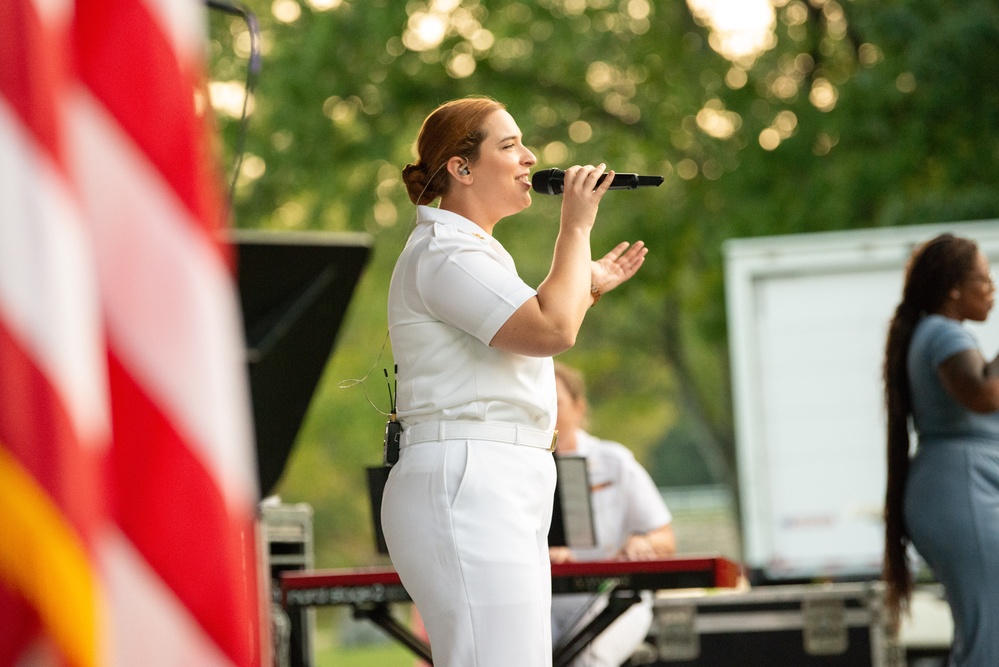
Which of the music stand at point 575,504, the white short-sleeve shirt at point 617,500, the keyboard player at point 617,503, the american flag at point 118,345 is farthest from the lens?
the white short-sleeve shirt at point 617,500

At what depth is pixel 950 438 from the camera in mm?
4023

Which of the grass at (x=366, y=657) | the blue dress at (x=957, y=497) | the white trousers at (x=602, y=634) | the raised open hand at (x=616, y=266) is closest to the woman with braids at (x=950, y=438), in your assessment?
the blue dress at (x=957, y=497)

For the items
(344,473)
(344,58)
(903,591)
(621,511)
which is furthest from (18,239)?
(344,473)

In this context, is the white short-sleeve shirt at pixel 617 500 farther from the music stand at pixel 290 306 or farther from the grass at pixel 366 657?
the grass at pixel 366 657

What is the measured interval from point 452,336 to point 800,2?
12.4 metres

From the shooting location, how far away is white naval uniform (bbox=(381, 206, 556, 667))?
8.02 feet

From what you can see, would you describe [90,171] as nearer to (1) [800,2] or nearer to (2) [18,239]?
(2) [18,239]

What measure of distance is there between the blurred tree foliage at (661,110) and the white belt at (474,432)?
355 inches

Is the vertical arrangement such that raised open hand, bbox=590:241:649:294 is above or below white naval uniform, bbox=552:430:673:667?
above

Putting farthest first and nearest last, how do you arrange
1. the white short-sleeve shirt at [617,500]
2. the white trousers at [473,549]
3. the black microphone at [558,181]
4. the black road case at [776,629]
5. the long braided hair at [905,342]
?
1. the black road case at [776,629]
2. the white short-sleeve shirt at [617,500]
3. the long braided hair at [905,342]
4. the black microphone at [558,181]
5. the white trousers at [473,549]

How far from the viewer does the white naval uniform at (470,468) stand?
2445 millimetres

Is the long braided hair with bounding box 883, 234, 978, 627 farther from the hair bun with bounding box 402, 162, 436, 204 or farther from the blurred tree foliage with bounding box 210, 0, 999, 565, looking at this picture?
the blurred tree foliage with bounding box 210, 0, 999, 565

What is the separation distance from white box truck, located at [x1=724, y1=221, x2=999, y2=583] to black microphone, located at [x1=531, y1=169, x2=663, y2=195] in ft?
19.2

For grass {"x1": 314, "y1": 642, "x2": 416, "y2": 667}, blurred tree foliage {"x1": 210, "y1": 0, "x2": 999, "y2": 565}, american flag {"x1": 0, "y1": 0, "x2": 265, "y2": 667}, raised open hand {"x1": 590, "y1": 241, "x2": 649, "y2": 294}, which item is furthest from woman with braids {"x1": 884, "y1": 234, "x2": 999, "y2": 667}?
grass {"x1": 314, "y1": 642, "x2": 416, "y2": 667}
